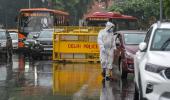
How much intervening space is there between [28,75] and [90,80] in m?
2.97

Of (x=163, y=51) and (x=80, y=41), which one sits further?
(x=80, y=41)

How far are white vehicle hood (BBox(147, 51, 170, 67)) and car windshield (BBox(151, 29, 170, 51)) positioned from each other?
435 mm

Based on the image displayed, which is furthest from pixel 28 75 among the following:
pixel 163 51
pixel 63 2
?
pixel 63 2

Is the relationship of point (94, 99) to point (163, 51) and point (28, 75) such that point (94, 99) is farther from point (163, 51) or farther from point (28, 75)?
point (28, 75)

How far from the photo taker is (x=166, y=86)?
9.63 meters

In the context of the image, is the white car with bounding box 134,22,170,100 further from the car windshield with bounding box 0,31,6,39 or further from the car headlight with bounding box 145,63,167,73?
the car windshield with bounding box 0,31,6,39

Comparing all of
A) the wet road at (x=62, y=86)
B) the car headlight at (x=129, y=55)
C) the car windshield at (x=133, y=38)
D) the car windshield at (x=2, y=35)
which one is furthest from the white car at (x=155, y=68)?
the car windshield at (x=2, y=35)

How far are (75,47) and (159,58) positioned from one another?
58.0ft

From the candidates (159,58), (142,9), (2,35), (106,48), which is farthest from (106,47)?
(142,9)

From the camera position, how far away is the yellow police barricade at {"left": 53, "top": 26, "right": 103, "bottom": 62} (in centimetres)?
2778

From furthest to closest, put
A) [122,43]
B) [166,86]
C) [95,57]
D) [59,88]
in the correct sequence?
[95,57]
[122,43]
[59,88]
[166,86]

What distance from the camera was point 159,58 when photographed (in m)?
10.2

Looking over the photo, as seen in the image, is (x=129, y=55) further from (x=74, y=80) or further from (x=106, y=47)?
(x=74, y=80)

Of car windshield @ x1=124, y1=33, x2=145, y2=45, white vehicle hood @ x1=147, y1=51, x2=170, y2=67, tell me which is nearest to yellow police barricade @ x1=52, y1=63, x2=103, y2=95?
car windshield @ x1=124, y1=33, x2=145, y2=45
